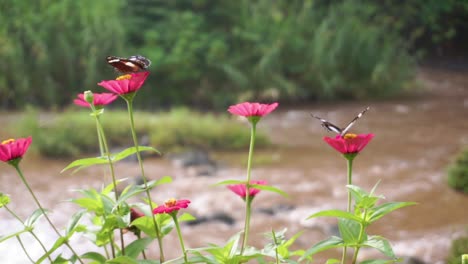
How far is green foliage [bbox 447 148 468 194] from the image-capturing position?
432 centimetres

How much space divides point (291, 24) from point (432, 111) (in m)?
Result: 2.27

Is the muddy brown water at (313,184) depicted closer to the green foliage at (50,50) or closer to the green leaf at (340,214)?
the green foliage at (50,50)

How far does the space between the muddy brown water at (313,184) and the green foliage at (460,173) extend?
66 millimetres

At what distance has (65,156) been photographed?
540 centimetres

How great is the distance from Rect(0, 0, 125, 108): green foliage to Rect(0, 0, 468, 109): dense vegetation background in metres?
0.01

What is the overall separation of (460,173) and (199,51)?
15.1 ft

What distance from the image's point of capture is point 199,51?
823 centimetres

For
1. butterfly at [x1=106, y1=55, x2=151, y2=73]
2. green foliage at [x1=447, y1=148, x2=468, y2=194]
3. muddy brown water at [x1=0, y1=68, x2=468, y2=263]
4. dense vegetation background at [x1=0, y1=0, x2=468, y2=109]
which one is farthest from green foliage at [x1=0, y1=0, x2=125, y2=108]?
butterfly at [x1=106, y1=55, x2=151, y2=73]

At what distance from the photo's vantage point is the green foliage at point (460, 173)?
432 cm

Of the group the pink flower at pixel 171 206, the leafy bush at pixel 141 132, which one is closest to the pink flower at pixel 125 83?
the pink flower at pixel 171 206

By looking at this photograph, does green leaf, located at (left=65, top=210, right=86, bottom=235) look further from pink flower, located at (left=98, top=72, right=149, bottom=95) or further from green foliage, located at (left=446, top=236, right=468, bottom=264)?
green foliage, located at (left=446, top=236, right=468, bottom=264)

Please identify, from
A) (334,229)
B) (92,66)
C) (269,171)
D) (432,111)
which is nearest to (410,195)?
(334,229)

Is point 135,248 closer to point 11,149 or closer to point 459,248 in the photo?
point 11,149

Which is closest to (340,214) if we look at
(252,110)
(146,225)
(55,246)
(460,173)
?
(252,110)
